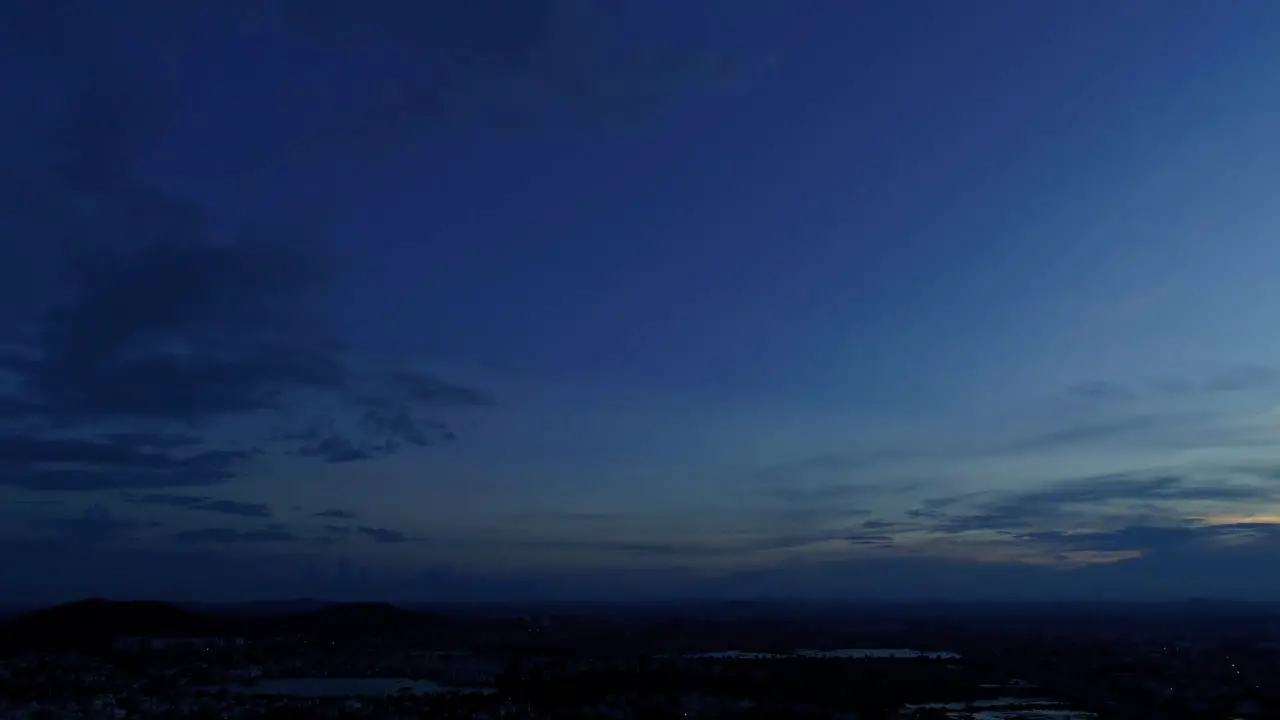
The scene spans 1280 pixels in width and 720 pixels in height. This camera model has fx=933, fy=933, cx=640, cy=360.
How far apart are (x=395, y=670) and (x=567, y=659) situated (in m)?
17.3

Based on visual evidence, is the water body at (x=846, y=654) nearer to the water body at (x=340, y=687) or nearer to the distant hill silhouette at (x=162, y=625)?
the water body at (x=340, y=687)

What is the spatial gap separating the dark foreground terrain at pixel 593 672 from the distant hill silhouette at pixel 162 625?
0.37 meters

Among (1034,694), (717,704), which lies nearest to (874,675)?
(1034,694)

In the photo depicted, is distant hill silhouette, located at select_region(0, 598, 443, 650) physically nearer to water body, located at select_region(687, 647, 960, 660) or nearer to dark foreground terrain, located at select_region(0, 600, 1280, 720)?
dark foreground terrain, located at select_region(0, 600, 1280, 720)

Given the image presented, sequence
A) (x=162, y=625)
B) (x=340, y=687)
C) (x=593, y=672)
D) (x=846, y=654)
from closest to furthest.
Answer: (x=340, y=687) < (x=593, y=672) < (x=846, y=654) < (x=162, y=625)

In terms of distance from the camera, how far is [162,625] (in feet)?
364

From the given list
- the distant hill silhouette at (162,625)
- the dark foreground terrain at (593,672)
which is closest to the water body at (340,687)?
the dark foreground terrain at (593,672)

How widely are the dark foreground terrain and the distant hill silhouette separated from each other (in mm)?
370

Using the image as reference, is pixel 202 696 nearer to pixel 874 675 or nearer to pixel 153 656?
pixel 153 656

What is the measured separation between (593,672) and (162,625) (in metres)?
64.1

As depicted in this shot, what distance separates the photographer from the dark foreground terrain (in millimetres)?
58125

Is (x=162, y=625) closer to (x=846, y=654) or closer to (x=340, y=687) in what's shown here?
(x=340, y=687)

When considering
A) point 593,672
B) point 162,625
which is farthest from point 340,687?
point 162,625

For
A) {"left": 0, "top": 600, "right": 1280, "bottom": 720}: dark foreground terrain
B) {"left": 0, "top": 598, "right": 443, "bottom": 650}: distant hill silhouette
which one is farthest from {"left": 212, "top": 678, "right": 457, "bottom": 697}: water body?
{"left": 0, "top": 598, "right": 443, "bottom": 650}: distant hill silhouette
